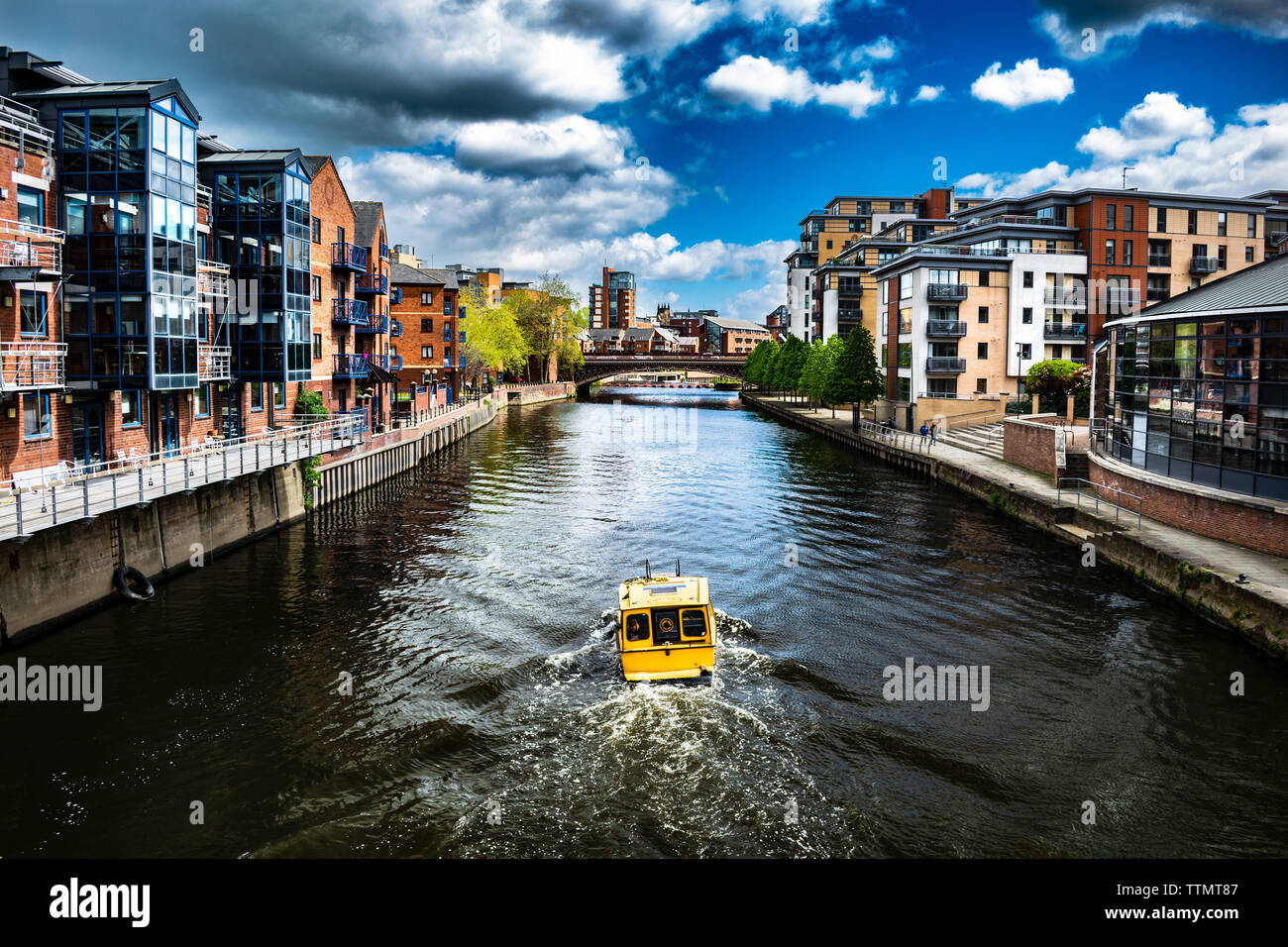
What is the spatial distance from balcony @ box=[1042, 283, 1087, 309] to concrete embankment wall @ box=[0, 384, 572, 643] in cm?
5889

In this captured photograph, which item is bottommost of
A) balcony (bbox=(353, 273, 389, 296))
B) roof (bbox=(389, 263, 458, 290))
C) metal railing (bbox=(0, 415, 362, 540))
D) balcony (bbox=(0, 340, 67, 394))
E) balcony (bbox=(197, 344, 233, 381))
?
metal railing (bbox=(0, 415, 362, 540))

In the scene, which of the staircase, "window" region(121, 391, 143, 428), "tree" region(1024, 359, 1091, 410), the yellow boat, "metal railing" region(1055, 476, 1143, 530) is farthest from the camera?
"tree" region(1024, 359, 1091, 410)

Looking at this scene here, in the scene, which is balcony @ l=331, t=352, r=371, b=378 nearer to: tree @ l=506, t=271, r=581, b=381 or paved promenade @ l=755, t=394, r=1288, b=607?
paved promenade @ l=755, t=394, r=1288, b=607

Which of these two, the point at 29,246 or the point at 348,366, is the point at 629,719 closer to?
the point at 29,246

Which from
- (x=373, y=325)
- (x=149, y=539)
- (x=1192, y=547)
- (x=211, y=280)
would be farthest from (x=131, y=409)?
(x=1192, y=547)

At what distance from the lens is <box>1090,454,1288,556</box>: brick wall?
26172 millimetres

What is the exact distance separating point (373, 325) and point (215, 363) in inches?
950

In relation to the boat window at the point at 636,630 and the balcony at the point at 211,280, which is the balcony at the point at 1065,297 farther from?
the boat window at the point at 636,630

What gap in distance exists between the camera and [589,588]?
1147 inches

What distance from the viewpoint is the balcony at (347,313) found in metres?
56.4

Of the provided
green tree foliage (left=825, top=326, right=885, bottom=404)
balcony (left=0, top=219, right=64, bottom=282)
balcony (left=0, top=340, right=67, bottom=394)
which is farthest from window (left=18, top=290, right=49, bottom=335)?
green tree foliage (left=825, top=326, right=885, bottom=404)

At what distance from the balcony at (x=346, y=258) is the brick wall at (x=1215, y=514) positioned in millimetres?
46161
